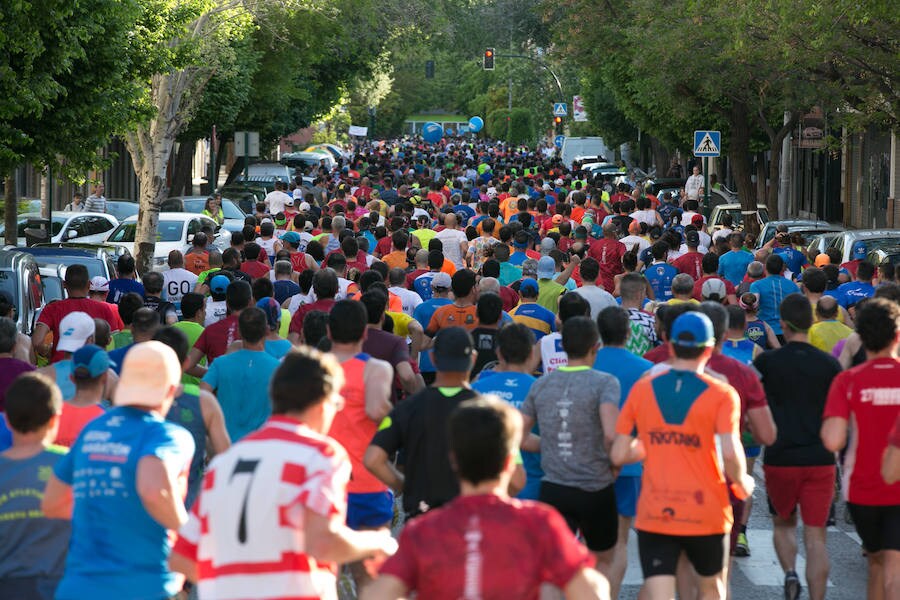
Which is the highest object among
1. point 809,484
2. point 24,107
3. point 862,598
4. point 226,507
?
point 24,107

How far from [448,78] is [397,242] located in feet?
530

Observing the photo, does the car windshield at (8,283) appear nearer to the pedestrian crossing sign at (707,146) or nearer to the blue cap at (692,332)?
the blue cap at (692,332)

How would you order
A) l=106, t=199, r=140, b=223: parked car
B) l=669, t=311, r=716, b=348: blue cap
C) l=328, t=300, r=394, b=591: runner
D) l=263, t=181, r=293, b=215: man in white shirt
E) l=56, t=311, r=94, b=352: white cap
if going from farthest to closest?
1. l=106, t=199, r=140, b=223: parked car
2. l=263, t=181, r=293, b=215: man in white shirt
3. l=56, t=311, r=94, b=352: white cap
4. l=328, t=300, r=394, b=591: runner
5. l=669, t=311, r=716, b=348: blue cap

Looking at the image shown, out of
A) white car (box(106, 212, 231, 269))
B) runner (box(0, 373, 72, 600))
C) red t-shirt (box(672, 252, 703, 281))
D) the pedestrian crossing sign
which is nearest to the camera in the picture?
runner (box(0, 373, 72, 600))

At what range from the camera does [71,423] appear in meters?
6.46

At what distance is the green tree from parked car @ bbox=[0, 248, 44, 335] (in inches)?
105

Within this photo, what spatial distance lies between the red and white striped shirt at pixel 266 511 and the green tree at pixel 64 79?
1119 cm

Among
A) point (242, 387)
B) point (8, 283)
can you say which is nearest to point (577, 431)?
point (242, 387)

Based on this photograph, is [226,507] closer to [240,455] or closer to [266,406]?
[240,455]

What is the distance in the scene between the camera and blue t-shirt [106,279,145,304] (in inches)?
508

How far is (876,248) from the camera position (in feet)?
57.7

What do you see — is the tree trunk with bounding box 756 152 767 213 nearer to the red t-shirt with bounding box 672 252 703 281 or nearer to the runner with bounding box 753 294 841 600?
the red t-shirt with bounding box 672 252 703 281

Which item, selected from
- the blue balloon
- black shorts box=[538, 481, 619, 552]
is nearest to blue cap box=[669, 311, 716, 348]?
black shorts box=[538, 481, 619, 552]

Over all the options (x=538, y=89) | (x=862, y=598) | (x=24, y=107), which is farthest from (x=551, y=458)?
(x=538, y=89)
